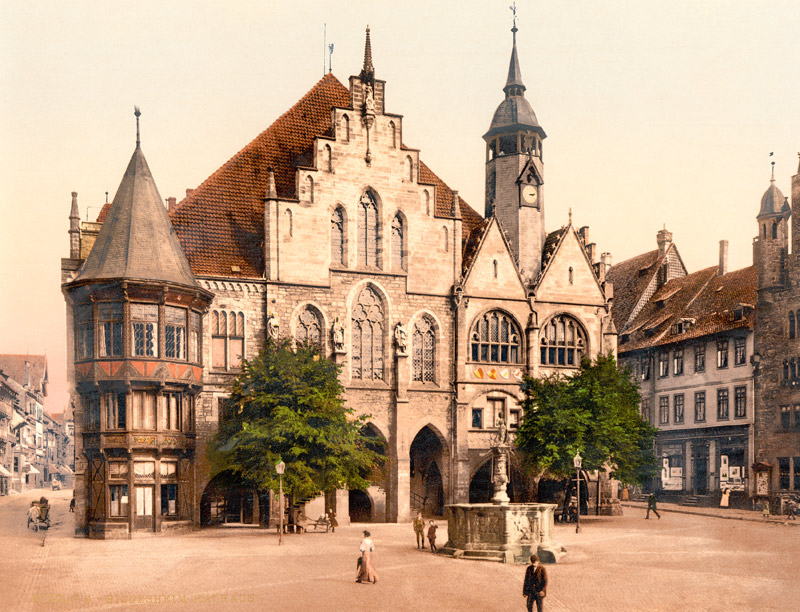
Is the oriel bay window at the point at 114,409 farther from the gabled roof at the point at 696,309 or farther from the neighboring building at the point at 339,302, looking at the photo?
the gabled roof at the point at 696,309

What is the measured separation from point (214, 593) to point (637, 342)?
Result: 168 ft

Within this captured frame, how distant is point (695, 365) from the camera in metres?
65.1

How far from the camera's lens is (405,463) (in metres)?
49.2

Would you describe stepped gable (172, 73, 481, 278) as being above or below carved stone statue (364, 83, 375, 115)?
below

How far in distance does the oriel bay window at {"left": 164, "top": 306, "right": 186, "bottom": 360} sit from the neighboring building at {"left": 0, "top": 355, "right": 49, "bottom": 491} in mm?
23849

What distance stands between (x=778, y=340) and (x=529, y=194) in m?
16.6

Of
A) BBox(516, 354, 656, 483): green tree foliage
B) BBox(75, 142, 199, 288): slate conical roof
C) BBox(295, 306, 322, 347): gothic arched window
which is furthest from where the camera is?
BBox(295, 306, 322, 347): gothic arched window

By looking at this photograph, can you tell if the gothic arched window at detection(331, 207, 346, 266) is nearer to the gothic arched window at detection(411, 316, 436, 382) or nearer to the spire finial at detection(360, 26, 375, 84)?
the gothic arched window at detection(411, 316, 436, 382)

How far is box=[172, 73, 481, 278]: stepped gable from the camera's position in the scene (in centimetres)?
4806

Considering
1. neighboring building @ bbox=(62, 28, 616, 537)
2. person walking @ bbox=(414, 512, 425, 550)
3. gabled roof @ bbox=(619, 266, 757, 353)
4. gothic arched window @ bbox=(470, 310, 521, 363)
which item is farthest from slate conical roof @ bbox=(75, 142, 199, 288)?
gabled roof @ bbox=(619, 266, 757, 353)

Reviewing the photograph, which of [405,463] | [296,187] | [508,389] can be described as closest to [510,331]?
[508,389]

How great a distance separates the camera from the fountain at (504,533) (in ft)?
103

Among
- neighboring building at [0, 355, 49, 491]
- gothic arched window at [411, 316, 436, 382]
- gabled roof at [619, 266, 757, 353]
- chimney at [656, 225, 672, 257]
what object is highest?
chimney at [656, 225, 672, 257]

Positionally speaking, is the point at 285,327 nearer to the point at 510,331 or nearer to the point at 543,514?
the point at 510,331
